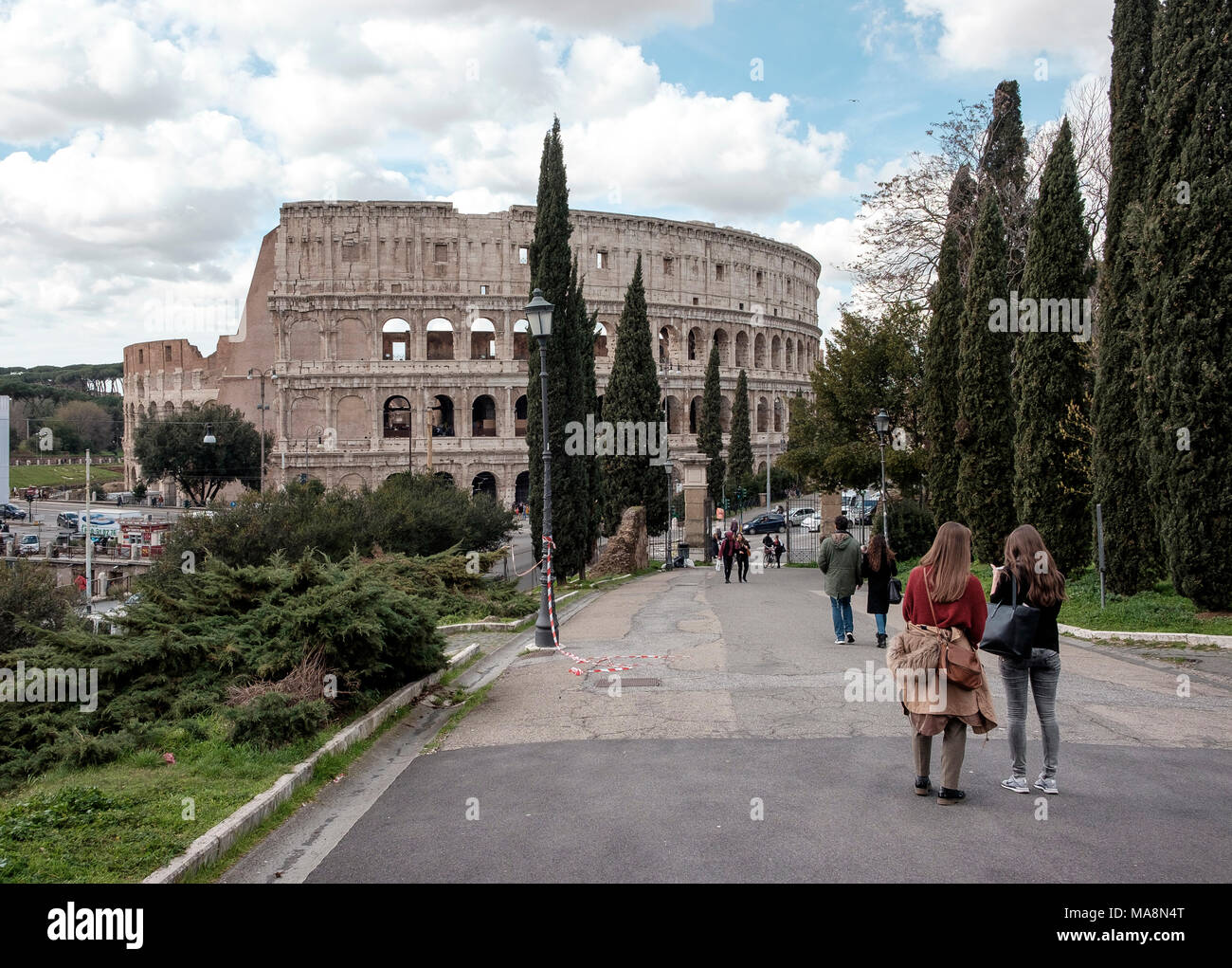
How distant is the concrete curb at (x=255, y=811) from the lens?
4.88 metres

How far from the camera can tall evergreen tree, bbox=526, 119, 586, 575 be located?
78.9 feet

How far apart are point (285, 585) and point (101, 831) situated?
4.59 meters

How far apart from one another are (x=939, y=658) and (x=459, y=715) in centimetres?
518

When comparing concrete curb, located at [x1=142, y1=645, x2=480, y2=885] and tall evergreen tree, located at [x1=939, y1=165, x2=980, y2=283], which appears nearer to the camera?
concrete curb, located at [x1=142, y1=645, x2=480, y2=885]

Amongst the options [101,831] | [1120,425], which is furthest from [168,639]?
[1120,425]

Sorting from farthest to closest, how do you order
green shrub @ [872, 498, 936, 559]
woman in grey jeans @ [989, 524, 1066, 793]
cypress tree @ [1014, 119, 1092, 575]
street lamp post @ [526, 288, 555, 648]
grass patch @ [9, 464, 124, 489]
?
grass patch @ [9, 464, 124, 489], green shrub @ [872, 498, 936, 559], cypress tree @ [1014, 119, 1092, 575], street lamp post @ [526, 288, 555, 648], woman in grey jeans @ [989, 524, 1066, 793]

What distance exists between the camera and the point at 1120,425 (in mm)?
16125

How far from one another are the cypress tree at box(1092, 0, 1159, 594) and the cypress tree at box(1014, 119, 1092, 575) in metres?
0.77

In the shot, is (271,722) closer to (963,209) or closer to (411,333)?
(963,209)

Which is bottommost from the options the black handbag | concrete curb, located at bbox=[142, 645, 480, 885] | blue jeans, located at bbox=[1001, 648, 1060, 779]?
concrete curb, located at bbox=[142, 645, 480, 885]

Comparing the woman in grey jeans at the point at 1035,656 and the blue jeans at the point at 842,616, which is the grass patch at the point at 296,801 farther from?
the blue jeans at the point at 842,616

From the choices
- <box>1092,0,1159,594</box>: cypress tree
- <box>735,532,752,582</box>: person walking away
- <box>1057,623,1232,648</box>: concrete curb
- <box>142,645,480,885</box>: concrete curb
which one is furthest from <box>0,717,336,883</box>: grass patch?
<box>735,532,752,582</box>: person walking away

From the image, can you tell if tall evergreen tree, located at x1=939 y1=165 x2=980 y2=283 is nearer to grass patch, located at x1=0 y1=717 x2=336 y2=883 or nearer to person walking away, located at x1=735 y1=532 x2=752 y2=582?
person walking away, located at x1=735 y1=532 x2=752 y2=582
